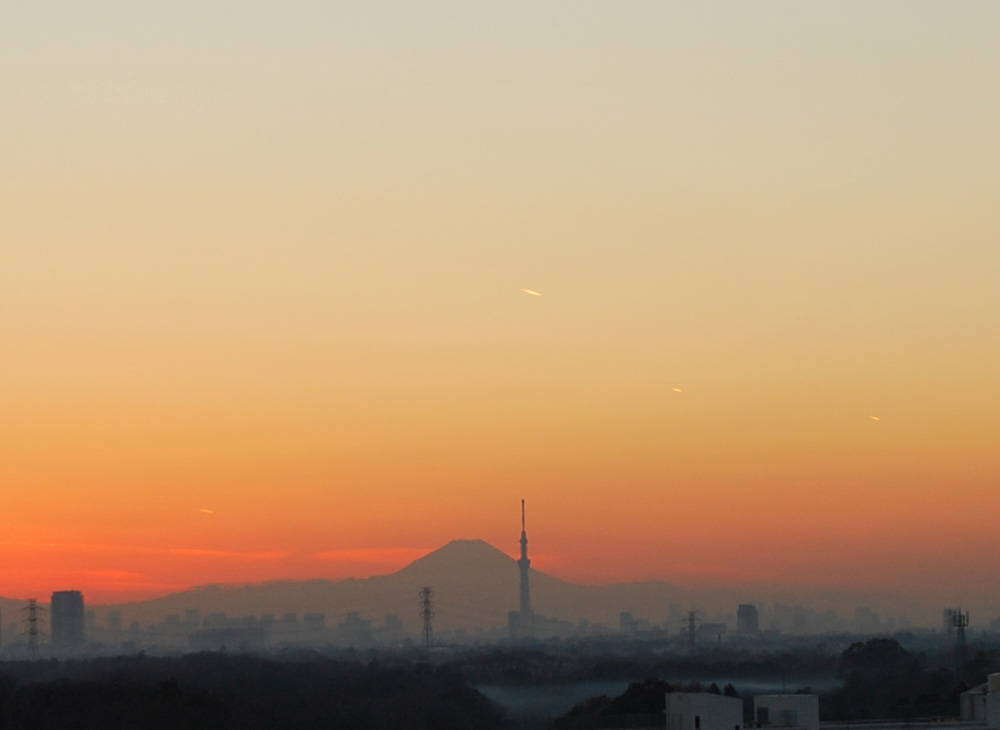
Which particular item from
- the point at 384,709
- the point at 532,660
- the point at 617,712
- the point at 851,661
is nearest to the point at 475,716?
the point at 384,709

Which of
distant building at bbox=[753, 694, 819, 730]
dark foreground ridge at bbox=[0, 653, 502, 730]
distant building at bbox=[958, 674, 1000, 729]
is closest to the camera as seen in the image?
distant building at bbox=[753, 694, 819, 730]

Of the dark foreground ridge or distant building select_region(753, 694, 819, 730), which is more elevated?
distant building select_region(753, 694, 819, 730)

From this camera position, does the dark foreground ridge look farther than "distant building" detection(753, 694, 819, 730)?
Yes

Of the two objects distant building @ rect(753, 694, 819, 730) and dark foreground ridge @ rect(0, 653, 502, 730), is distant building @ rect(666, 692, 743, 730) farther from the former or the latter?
dark foreground ridge @ rect(0, 653, 502, 730)

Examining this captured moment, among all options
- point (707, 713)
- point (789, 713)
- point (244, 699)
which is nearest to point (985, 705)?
point (789, 713)

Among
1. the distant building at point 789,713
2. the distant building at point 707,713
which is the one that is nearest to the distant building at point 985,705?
the distant building at point 789,713

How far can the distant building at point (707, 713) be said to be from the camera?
41.8 m

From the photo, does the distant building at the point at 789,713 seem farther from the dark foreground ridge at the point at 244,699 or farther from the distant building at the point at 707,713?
the dark foreground ridge at the point at 244,699

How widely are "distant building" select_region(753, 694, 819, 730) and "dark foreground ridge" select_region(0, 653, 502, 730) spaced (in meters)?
33.4

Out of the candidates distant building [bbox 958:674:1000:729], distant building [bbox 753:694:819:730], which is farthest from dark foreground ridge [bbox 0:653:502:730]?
distant building [bbox 958:674:1000:729]

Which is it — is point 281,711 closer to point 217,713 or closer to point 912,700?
point 217,713

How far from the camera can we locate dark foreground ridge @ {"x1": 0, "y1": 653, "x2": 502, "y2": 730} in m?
71.6

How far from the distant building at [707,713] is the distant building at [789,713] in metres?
2.09

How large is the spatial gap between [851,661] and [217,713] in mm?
65849
